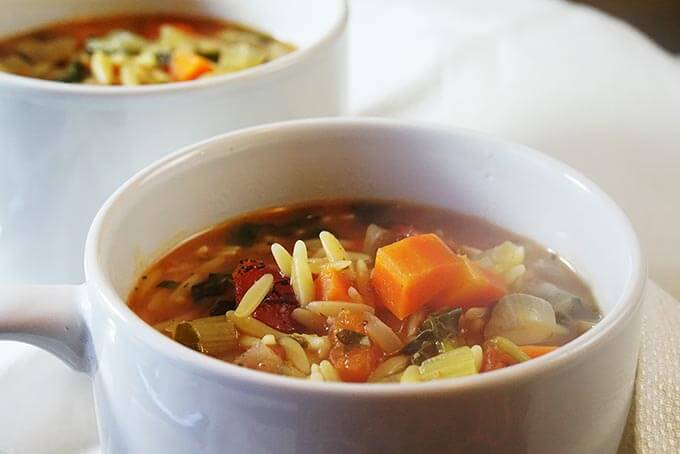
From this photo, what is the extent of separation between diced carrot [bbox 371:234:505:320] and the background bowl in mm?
101

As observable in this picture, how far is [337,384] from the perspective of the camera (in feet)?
2.07

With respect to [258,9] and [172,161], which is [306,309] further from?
[258,9]

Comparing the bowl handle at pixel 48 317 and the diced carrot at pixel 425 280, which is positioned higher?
the bowl handle at pixel 48 317

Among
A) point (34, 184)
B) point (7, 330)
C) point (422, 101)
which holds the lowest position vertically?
point (422, 101)

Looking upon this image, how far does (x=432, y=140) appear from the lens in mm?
980

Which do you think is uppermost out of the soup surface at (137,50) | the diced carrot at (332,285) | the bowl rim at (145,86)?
the bowl rim at (145,86)

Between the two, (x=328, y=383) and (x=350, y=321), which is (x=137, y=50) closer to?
(x=350, y=321)

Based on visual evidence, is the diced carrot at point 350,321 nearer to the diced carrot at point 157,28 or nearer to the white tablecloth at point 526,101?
the white tablecloth at point 526,101

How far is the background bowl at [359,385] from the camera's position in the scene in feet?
2.09

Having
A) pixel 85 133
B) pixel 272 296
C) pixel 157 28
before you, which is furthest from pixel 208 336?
pixel 157 28

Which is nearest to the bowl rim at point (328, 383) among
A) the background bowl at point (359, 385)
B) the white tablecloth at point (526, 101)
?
the background bowl at point (359, 385)

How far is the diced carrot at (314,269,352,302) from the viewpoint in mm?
858

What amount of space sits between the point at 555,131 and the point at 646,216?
0.78 ft

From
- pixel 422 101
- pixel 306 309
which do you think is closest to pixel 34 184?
pixel 306 309
